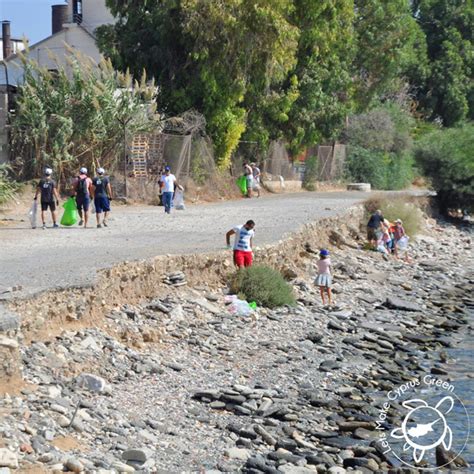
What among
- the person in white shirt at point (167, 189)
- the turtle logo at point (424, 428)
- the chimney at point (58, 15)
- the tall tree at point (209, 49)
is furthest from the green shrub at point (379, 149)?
the turtle logo at point (424, 428)

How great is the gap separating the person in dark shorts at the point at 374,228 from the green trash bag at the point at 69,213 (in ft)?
32.7

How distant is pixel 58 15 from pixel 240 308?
3642 centimetres

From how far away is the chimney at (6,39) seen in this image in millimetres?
52812

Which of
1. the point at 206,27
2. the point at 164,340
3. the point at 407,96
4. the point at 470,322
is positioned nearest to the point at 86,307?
the point at 164,340

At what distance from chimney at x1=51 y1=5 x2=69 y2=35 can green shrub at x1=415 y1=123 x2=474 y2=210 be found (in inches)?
823

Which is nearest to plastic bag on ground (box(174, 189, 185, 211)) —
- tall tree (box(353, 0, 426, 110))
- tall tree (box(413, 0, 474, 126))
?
tall tree (box(353, 0, 426, 110))

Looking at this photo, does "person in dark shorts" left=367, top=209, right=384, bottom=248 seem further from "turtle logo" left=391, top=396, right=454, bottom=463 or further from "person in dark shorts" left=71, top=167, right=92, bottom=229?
"turtle logo" left=391, top=396, right=454, bottom=463

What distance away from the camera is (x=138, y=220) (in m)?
25.4

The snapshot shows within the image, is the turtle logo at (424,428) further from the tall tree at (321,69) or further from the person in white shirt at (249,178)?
the tall tree at (321,69)

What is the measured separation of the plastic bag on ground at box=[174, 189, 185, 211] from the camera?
29.0 meters

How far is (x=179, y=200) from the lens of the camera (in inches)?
1143

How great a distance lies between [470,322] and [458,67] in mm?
37477

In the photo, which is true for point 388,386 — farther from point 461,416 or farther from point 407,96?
point 407,96

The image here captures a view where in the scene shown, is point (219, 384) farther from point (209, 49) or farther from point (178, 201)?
point (209, 49)
